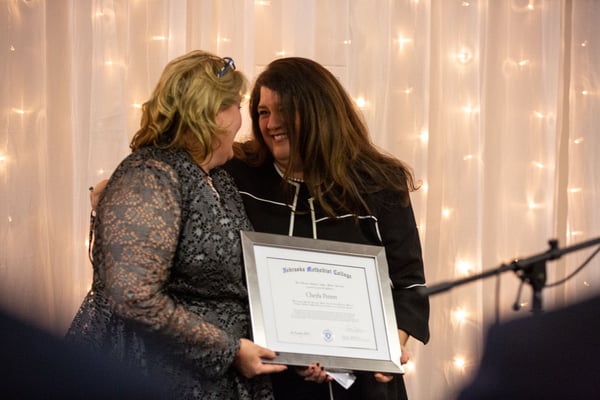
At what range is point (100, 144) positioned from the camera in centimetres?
302

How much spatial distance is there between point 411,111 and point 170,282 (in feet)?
5.15

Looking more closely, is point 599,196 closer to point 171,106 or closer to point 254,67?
point 254,67

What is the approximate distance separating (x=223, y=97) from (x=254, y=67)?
3.37 ft

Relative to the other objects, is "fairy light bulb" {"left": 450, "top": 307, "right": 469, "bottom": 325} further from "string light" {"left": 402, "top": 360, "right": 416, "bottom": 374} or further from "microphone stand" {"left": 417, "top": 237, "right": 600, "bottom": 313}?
"microphone stand" {"left": 417, "top": 237, "right": 600, "bottom": 313}

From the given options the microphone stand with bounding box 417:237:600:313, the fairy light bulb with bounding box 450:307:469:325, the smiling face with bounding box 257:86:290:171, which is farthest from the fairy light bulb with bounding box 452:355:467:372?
the microphone stand with bounding box 417:237:600:313

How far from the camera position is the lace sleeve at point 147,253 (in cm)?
207

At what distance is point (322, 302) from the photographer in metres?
2.38

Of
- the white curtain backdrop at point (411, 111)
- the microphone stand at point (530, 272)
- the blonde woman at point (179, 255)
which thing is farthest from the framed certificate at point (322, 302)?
the white curtain backdrop at point (411, 111)

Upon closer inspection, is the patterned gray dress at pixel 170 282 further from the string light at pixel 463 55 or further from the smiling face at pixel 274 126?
the string light at pixel 463 55

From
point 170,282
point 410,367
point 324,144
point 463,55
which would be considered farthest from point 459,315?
point 170,282

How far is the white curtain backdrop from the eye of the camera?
298 cm

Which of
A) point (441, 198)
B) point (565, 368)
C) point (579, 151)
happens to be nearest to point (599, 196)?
point (579, 151)

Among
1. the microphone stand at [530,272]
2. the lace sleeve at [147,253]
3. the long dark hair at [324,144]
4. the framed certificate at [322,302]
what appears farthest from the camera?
the long dark hair at [324,144]

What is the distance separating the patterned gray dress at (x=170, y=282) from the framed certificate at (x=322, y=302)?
0.06m
